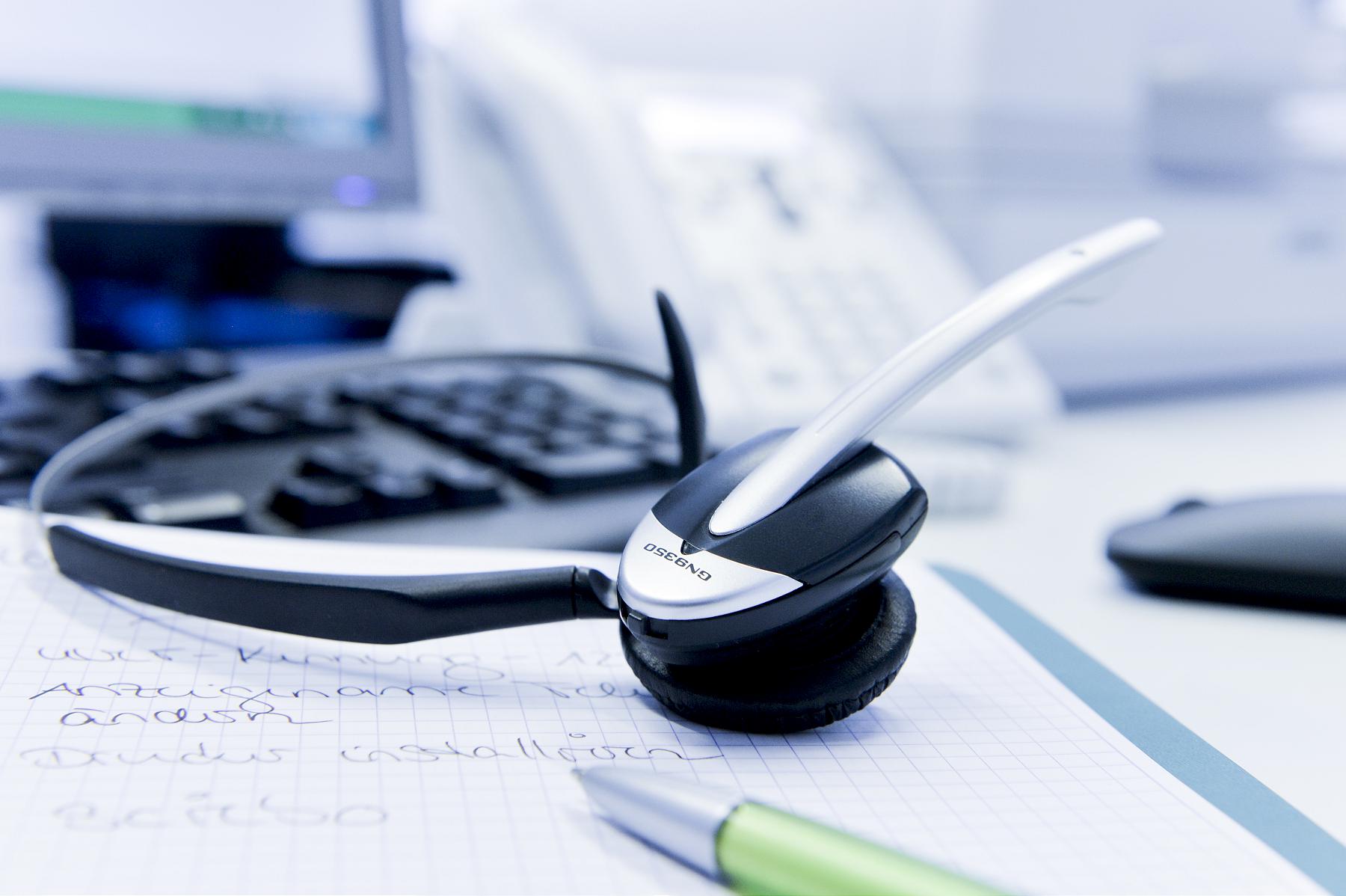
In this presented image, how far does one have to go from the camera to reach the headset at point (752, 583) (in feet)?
0.63

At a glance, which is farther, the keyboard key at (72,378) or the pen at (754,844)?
the keyboard key at (72,378)

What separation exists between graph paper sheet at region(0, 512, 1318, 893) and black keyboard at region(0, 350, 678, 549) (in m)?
0.07

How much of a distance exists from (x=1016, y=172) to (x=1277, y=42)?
0.24 meters

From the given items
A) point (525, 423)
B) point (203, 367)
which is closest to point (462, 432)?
point (525, 423)

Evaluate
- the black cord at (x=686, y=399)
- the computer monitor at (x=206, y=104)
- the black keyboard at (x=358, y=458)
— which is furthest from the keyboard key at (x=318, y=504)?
the computer monitor at (x=206, y=104)

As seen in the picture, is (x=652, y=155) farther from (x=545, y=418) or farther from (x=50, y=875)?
(x=50, y=875)

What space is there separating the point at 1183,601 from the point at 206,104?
17.2 inches

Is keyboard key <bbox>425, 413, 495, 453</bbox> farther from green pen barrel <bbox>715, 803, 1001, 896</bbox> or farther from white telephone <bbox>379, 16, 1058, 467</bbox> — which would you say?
green pen barrel <bbox>715, 803, 1001, 896</bbox>

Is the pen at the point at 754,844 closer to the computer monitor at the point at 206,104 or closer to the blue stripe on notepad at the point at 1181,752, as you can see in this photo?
the blue stripe on notepad at the point at 1181,752

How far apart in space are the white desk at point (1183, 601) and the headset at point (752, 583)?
88mm

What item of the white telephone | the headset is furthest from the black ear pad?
the white telephone

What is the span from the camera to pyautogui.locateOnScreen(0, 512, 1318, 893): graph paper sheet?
15 centimetres

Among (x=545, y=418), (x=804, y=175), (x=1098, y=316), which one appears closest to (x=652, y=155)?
(x=804, y=175)

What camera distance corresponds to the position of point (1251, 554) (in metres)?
0.32
